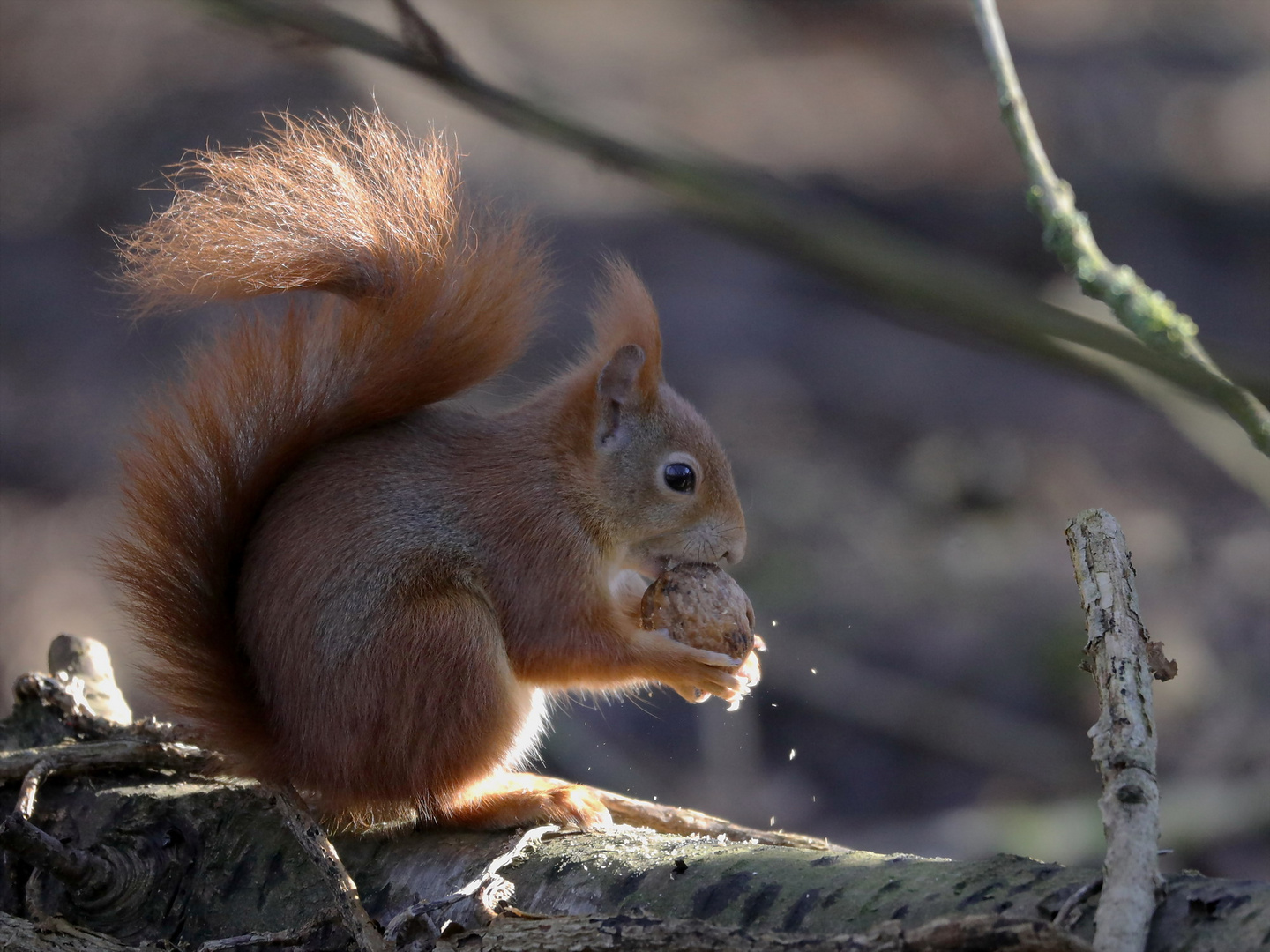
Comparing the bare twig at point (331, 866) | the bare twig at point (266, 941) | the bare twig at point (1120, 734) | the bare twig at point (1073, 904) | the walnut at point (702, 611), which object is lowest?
the bare twig at point (266, 941)

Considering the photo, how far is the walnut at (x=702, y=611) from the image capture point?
175cm

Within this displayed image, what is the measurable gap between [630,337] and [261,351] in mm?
599

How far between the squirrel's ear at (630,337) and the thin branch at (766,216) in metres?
0.62

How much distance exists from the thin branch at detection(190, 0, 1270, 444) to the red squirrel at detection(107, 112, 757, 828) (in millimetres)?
399

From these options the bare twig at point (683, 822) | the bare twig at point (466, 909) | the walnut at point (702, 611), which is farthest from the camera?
the walnut at point (702, 611)

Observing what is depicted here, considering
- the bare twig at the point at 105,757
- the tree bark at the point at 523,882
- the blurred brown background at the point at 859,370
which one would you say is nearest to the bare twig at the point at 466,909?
the tree bark at the point at 523,882

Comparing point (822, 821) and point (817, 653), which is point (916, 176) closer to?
point (817, 653)

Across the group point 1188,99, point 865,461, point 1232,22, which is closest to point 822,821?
point 865,461

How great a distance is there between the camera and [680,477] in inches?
74.2

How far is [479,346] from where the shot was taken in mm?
1643

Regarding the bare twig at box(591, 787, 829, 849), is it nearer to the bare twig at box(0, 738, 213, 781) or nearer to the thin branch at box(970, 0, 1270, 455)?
the bare twig at box(0, 738, 213, 781)

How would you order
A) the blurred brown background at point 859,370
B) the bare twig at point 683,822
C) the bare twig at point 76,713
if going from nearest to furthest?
the bare twig at point 683,822
the bare twig at point 76,713
the blurred brown background at point 859,370

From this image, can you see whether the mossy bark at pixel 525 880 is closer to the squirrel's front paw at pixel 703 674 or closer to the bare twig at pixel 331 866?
the bare twig at pixel 331 866

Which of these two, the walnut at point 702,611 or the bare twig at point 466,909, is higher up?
the walnut at point 702,611
